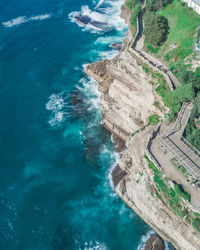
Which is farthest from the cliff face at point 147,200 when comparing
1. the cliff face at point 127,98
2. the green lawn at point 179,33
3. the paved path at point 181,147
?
the green lawn at point 179,33

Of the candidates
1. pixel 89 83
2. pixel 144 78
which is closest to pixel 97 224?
pixel 144 78

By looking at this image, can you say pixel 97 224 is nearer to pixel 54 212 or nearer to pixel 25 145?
pixel 54 212

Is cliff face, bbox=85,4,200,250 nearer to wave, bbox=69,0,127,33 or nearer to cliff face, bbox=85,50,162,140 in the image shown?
cliff face, bbox=85,50,162,140

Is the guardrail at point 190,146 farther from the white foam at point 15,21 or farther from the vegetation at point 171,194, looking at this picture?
the white foam at point 15,21

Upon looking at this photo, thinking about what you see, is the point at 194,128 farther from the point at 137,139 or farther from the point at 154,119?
the point at 137,139

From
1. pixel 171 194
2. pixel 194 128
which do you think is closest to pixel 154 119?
pixel 194 128

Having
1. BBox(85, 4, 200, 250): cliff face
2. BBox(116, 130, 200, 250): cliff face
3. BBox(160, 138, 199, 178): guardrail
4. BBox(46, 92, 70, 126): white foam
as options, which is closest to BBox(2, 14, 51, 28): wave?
BBox(46, 92, 70, 126): white foam
